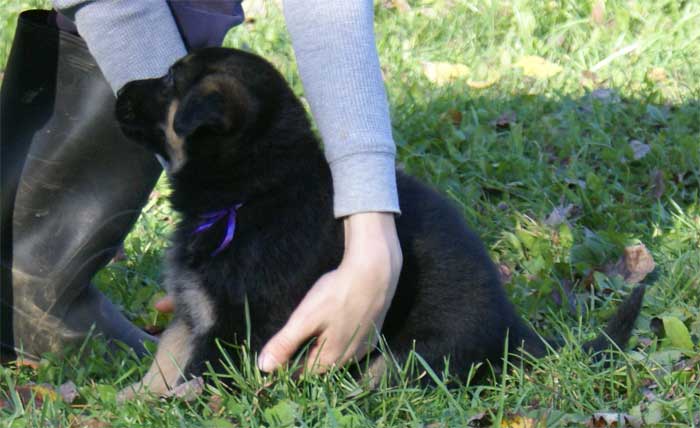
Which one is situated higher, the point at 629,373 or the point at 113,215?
the point at 113,215

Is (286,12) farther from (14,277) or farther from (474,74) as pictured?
(474,74)

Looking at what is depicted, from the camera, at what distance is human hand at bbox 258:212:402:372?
86.2 inches

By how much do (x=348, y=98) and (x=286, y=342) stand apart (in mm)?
533

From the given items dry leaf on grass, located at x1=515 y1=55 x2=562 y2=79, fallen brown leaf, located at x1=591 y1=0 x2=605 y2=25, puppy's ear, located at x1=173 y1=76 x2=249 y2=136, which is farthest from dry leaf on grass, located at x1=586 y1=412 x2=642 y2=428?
fallen brown leaf, located at x1=591 y1=0 x2=605 y2=25

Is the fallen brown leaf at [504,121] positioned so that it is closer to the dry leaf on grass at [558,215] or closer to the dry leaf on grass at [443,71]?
the dry leaf on grass at [443,71]

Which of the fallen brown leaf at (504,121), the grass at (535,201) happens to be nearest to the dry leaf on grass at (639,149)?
the grass at (535,201)

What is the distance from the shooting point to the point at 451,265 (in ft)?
8.19

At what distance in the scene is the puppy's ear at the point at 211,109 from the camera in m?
2.33

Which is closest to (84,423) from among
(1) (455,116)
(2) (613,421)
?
(2) (613,421)

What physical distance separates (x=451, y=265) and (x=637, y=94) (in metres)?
2.47

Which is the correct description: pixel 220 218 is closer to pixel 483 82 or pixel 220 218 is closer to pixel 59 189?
pixel 59 189

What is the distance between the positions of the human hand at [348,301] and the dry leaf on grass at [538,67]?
9.67 ft

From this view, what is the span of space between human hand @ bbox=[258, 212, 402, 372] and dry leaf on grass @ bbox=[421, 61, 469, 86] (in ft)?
9.04

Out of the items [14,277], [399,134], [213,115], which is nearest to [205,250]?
[213,115]
